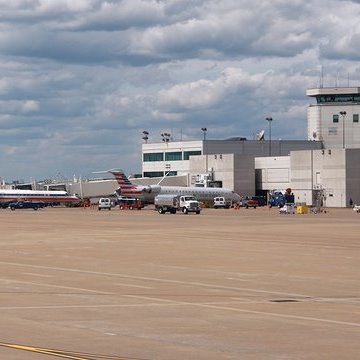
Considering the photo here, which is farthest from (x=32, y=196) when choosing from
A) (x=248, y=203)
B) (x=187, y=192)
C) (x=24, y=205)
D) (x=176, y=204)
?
(x=176, y=204)

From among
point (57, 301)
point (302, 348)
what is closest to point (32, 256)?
point (57, 301)

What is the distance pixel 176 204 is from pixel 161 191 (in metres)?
26.0

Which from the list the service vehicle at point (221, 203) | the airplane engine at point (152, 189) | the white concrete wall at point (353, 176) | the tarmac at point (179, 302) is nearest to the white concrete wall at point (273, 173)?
the white concrete wall at point (353, 176)

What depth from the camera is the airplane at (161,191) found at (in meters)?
156

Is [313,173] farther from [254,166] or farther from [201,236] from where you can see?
[201,236]

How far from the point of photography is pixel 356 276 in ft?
111

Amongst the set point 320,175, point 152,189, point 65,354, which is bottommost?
point 65,354

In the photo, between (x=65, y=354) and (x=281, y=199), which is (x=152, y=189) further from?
(x=65, y=354)

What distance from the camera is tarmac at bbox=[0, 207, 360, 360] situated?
58.3 feet

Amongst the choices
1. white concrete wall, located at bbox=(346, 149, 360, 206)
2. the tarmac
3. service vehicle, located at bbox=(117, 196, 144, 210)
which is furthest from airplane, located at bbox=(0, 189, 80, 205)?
the tarmac

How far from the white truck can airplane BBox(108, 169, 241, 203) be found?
921 inches

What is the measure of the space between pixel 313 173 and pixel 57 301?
146 m

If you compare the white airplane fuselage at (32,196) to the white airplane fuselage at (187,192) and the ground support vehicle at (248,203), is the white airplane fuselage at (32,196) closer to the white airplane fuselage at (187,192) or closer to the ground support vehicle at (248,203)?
the white airplane fuselage at (187,192)

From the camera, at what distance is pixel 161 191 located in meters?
155
